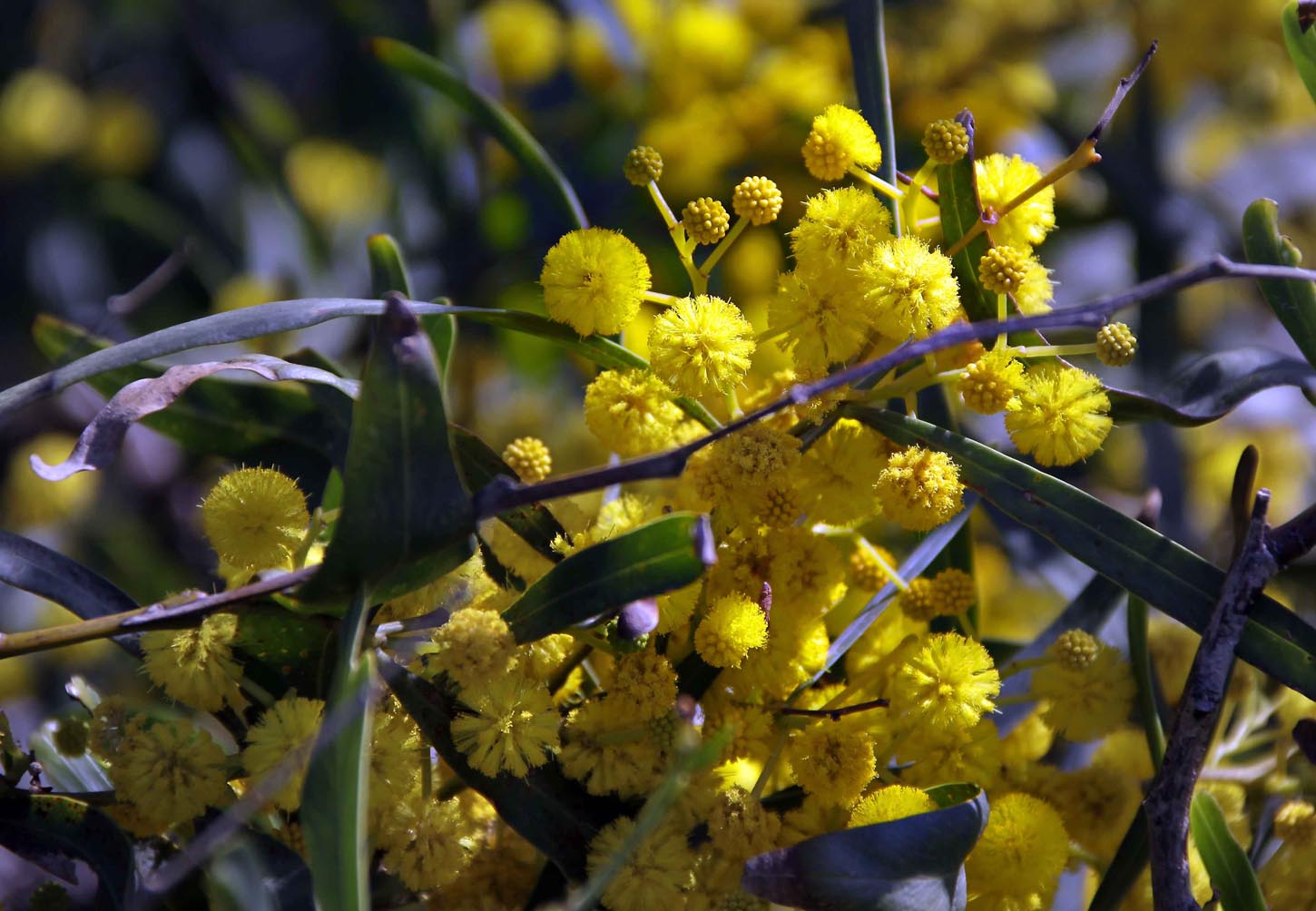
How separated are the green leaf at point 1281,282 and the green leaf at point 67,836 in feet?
2.99

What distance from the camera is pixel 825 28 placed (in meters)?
2.16

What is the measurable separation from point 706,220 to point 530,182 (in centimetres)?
120

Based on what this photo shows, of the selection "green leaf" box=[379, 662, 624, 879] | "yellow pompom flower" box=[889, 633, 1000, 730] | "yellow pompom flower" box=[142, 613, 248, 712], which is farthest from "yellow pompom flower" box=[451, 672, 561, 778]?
"yellow pompom flower" box=[889, 633, 1000, 730]

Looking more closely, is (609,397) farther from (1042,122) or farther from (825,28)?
(825,28)

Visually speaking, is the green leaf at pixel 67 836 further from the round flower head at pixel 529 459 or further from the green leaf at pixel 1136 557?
the green leaf at pixel 1136 557

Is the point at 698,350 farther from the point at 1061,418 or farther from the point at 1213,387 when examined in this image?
the point at 1213,387

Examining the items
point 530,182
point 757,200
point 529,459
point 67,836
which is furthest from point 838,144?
point 530,182

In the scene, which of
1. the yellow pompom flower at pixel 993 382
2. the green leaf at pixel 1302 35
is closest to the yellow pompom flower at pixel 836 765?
the yellow pompom flower at pixel 993 382

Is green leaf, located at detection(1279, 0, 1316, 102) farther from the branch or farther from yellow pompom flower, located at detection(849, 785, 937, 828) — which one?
yellow pompom flower, located at detection(849, 785, 937, 828)

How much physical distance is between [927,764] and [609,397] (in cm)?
37

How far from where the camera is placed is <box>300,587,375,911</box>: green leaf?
0.57m

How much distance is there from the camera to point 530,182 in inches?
77.9

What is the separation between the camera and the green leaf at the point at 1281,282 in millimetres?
857

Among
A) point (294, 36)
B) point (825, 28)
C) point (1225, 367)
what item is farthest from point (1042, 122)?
point (294, 36)
